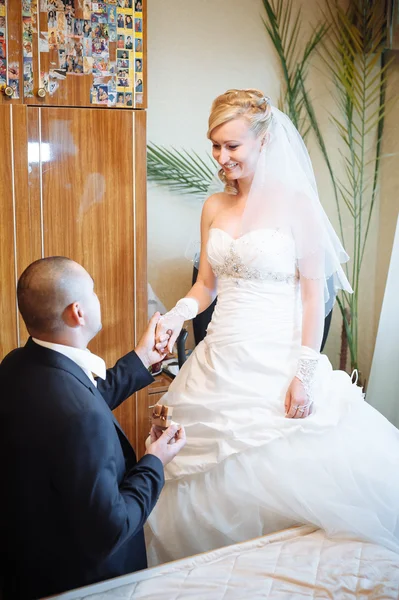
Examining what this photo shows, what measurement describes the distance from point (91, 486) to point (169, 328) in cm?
97

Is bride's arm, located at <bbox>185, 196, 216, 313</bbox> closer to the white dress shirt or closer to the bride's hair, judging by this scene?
the bride's hair

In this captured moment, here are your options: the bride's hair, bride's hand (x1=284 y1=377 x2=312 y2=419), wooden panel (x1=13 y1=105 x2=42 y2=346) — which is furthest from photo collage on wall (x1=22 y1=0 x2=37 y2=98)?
bride's hand (x1=284 y1=377 x2=312 y2=419)

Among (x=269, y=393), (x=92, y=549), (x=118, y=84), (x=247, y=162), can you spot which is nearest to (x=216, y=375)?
(x=269, y=393)

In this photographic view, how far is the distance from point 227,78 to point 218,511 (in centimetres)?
234

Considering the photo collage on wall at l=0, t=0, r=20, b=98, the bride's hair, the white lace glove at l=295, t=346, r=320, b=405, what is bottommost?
the white lace glove at l=295, t=346, r=320, b=405

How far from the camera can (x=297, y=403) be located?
6.91 feet

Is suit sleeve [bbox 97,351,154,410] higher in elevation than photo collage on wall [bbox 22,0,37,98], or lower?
lower

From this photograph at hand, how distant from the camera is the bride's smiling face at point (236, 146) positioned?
229 centimetres

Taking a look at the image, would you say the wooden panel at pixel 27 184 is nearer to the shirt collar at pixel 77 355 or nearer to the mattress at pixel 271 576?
Result: the shirt collar at pixel 77 355

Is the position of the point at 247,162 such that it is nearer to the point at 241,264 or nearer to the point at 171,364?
the point at 241,264

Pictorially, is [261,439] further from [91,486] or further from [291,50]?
[291,50]

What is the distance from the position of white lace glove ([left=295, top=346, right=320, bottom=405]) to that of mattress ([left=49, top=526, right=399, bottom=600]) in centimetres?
49

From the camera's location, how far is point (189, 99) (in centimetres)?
348

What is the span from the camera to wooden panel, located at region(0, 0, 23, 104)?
247 cm
